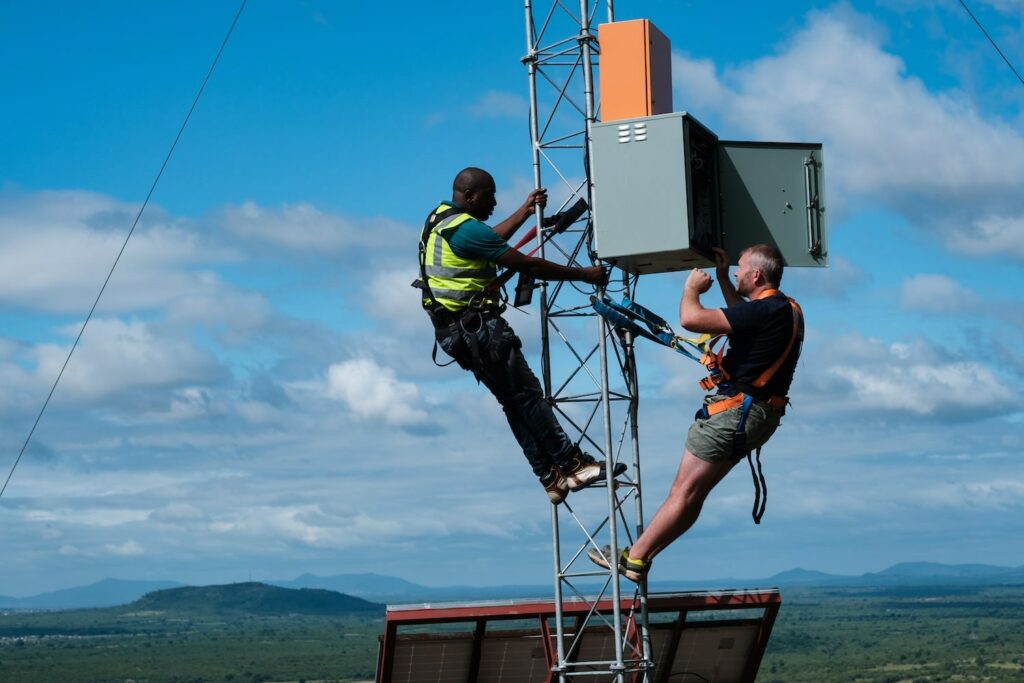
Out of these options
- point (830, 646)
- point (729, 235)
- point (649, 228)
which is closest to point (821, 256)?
point (729, 235)

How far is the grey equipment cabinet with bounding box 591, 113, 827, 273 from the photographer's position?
390 inches

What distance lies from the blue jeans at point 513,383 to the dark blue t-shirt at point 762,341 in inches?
83.8

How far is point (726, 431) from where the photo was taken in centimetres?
877

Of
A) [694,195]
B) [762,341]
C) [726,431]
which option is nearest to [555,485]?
[726,431]

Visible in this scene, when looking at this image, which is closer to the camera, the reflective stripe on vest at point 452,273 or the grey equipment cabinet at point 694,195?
the grey equipment cabinet at point 694,195

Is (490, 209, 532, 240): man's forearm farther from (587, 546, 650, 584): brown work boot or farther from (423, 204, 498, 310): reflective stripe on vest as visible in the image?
(587, 546, 650, 584): brown work boot

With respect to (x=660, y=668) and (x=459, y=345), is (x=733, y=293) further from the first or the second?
(x=660, y=668)

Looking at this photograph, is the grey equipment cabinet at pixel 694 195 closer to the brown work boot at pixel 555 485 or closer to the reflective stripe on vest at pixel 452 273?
the reflective stripe on vest at pixel 452 273

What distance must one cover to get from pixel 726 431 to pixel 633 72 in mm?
3294

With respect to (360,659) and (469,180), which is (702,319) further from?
(360,659)

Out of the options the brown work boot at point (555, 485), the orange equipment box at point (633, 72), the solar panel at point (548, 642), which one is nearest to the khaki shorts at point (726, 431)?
the brown work boot at point (555, 485)

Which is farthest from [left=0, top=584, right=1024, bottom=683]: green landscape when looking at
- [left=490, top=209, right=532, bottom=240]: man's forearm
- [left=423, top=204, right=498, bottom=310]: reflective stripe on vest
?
[left=423, top=204, right=498, bottom=310]: reflective stripe on vest

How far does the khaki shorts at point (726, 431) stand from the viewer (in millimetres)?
8742

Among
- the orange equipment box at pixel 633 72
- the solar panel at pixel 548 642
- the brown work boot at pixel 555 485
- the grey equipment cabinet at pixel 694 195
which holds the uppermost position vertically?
the orange equipment box at pixel 633 72
